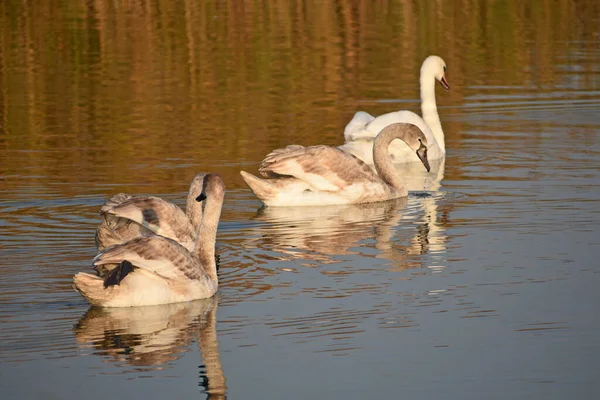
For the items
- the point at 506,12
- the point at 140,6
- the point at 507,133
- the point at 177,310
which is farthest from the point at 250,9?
the point at 177,310

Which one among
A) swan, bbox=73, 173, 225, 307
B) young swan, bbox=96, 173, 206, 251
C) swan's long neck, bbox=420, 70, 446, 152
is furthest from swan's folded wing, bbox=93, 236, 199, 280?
swan's long neck, bbox=420, 70, 446, 152

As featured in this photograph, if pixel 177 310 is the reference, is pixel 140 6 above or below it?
above

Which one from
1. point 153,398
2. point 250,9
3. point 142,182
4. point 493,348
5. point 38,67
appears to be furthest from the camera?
point 250,9

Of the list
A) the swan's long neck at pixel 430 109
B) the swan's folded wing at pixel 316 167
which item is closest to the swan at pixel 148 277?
the swan's folded wing at pixel 316 167

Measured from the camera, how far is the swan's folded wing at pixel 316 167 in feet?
45.4

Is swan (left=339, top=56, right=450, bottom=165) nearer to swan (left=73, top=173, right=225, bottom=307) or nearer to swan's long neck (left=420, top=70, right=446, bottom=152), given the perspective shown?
swan's long neck (left=420, top=70, right=446, bottom=152)

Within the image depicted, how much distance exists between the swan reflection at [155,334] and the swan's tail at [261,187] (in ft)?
12.4

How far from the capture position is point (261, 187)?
13.6 metres

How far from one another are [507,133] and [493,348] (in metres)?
10.2

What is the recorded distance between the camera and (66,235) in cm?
1212

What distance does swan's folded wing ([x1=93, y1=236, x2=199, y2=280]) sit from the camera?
364 inches

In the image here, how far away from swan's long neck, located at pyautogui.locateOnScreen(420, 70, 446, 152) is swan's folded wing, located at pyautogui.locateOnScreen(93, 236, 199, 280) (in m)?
8.25

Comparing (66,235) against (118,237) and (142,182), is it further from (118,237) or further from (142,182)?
(142,182)

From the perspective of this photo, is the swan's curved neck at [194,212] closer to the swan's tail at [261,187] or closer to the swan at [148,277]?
the swan at [148,277]
